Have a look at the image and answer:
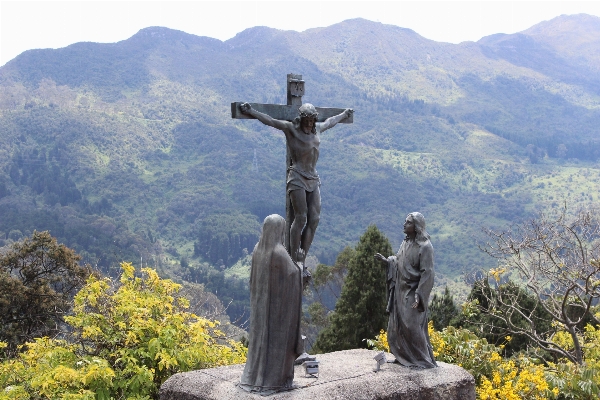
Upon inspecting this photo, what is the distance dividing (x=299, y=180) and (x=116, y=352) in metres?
4.80

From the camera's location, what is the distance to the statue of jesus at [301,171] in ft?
33.7

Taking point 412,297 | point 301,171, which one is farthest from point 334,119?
point 412,297

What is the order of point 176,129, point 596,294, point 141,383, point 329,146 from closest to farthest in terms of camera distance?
point 141,383
point 596,294
point 329,146
point 176,129

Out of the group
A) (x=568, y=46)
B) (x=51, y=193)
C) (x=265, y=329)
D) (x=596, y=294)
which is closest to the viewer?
(x=265, y=329)

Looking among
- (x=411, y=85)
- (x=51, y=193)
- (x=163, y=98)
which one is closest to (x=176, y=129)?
(x=163, y=98)

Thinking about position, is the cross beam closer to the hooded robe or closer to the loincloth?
the loincloth

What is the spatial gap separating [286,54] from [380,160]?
60138 millimetres

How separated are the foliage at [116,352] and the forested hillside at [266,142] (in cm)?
4212

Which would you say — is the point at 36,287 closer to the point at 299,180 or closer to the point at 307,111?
the point at 299,180

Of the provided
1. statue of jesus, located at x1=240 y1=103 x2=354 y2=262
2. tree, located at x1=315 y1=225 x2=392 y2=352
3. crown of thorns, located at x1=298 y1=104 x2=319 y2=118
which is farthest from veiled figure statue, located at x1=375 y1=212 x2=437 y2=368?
tree, located at x1=315 y1=225 x2=392 y2=352

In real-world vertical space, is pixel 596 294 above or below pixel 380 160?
above

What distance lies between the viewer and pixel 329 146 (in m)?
107

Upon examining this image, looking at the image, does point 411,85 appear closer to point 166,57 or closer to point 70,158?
point 166,57

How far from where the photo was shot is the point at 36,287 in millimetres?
21672
